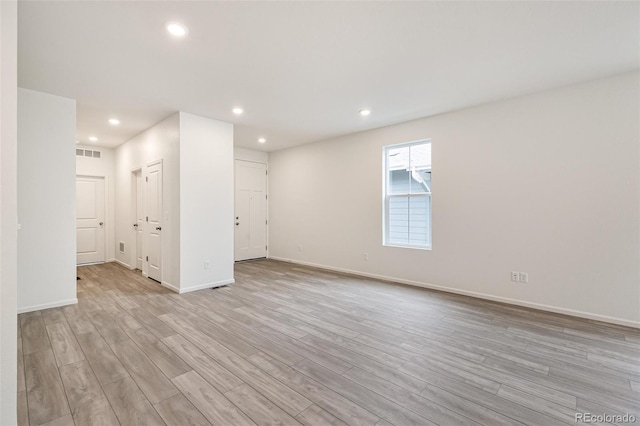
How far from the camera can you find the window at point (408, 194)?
A: 4816 mm

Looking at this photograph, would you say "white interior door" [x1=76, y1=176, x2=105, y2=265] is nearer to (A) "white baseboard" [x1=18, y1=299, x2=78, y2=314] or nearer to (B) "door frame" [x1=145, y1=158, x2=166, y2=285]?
(B) "door frame" [x1=145, y1=158, x2=166, y2=285]

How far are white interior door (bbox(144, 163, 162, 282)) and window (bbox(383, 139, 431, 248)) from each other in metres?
4.04

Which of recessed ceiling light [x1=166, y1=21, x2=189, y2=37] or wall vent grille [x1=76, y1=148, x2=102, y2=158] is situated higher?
recessed ceiling light [x1=166, y1=21, x2=189, y2=37]

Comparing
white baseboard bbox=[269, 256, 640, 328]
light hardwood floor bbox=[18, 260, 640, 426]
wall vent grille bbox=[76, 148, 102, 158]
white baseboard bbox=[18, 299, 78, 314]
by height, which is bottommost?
light hardwood floor bbox=[18, 260, 640, 426]

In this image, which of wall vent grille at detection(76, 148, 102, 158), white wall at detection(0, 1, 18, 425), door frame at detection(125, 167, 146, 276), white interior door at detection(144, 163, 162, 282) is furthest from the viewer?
wall vent grille at detection(76, 148, 102, 158)

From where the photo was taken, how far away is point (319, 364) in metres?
2.38

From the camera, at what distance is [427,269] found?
15.4ft

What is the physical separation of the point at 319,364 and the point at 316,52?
2.85 m

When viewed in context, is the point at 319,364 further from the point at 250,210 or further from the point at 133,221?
the point at 133,221

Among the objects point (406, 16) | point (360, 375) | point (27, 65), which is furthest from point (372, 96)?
point (27, 65)

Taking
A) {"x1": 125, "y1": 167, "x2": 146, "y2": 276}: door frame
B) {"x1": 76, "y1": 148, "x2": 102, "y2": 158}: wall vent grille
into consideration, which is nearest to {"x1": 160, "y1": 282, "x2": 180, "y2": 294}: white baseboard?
{"x1": 125, "y1": 167, "x2": 146, "y2": 276}: door frame

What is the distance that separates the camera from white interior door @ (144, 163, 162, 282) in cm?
492

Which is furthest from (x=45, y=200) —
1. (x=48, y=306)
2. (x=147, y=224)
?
(x=147, y=224)

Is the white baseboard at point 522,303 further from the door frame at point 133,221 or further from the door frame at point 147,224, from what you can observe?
the door frame at point 133,221
